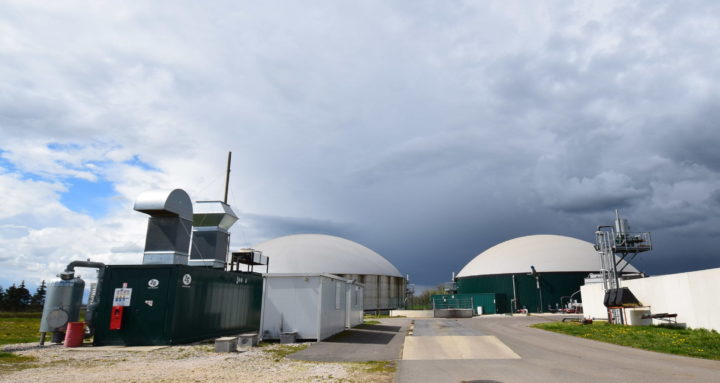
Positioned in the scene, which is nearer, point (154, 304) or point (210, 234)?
point (154, 304)

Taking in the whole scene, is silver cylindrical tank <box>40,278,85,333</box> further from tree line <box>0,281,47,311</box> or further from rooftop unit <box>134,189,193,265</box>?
tree line <box>0,281,47,311</box>

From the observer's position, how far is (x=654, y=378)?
10.4 m

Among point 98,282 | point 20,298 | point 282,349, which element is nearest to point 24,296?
point 20,298

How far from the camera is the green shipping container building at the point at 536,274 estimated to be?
60688 mm

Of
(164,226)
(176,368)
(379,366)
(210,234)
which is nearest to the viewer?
→ (176,368)

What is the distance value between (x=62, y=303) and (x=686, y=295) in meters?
31.4

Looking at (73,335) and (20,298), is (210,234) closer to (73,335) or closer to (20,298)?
(73,335)

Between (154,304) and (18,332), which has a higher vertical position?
(154,304)

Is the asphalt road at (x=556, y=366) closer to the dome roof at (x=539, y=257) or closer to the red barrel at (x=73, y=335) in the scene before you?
the red barrel at (x=73, y=335)

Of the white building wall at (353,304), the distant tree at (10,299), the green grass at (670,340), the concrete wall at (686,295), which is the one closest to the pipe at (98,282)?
the white building wall at (353,304)

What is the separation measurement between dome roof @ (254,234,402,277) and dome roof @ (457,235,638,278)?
1550 cm

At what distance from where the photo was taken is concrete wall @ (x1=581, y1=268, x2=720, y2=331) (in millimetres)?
20984

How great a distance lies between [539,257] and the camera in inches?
2549

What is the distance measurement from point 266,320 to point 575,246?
62.3 metres
